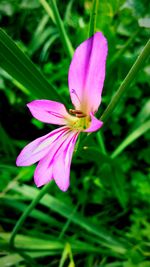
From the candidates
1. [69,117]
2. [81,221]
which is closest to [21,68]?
[69,117]

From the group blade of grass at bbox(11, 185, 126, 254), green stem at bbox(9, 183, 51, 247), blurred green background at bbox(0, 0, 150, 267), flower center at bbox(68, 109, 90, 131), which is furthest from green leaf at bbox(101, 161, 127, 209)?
flower center at bbox(68, 109, 90, 131)

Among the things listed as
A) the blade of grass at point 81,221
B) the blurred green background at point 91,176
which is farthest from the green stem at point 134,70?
the blade of grass at point 81,221

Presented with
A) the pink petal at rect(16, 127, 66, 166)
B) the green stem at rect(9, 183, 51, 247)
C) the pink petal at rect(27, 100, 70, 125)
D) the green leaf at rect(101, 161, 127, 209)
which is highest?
the pink petal at rect(27, 100, 70, 125)

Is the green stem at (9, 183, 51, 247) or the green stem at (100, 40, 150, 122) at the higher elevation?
the green stem at (100, 40, 150, 122)

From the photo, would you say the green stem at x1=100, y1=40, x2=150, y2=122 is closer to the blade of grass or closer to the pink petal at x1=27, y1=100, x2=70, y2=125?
the pink petal at x1=27, y1=100, x2=70, y2=125

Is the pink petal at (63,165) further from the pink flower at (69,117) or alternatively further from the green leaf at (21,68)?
the green leaf at (21,68)

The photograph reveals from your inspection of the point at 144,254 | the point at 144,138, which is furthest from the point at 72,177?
the point at 144,254
